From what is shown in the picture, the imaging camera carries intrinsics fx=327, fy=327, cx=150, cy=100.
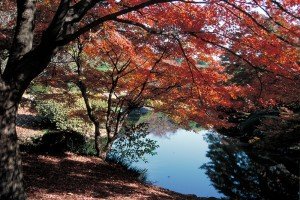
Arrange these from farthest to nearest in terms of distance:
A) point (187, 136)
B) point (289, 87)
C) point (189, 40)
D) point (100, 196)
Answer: point (187, 136)
point (289, 87)
point (189, 40)
point (100, 196)

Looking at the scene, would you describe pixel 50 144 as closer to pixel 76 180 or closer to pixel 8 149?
pixel 76 180

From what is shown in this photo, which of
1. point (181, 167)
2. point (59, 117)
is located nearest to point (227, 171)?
point (181, 167)

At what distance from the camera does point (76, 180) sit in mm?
9195

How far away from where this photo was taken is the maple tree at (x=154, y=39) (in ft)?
17.1

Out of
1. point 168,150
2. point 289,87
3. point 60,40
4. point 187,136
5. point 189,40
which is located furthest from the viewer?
point 187,136

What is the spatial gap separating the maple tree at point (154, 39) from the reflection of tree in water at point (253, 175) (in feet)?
13.5

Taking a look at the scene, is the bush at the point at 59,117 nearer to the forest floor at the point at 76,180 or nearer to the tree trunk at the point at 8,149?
the forest floor at the point at 76,180

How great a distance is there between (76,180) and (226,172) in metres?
9.87

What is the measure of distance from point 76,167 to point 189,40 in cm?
547

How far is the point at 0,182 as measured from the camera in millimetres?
5230

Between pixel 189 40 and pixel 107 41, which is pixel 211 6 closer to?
pixel 189 40

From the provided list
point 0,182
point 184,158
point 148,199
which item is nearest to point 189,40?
point 148,199

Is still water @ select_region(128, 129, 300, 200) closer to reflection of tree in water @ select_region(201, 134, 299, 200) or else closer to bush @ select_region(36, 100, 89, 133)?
reflection of tree in water @ select_region(201, 134, 299, 200)

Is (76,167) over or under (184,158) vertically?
under
